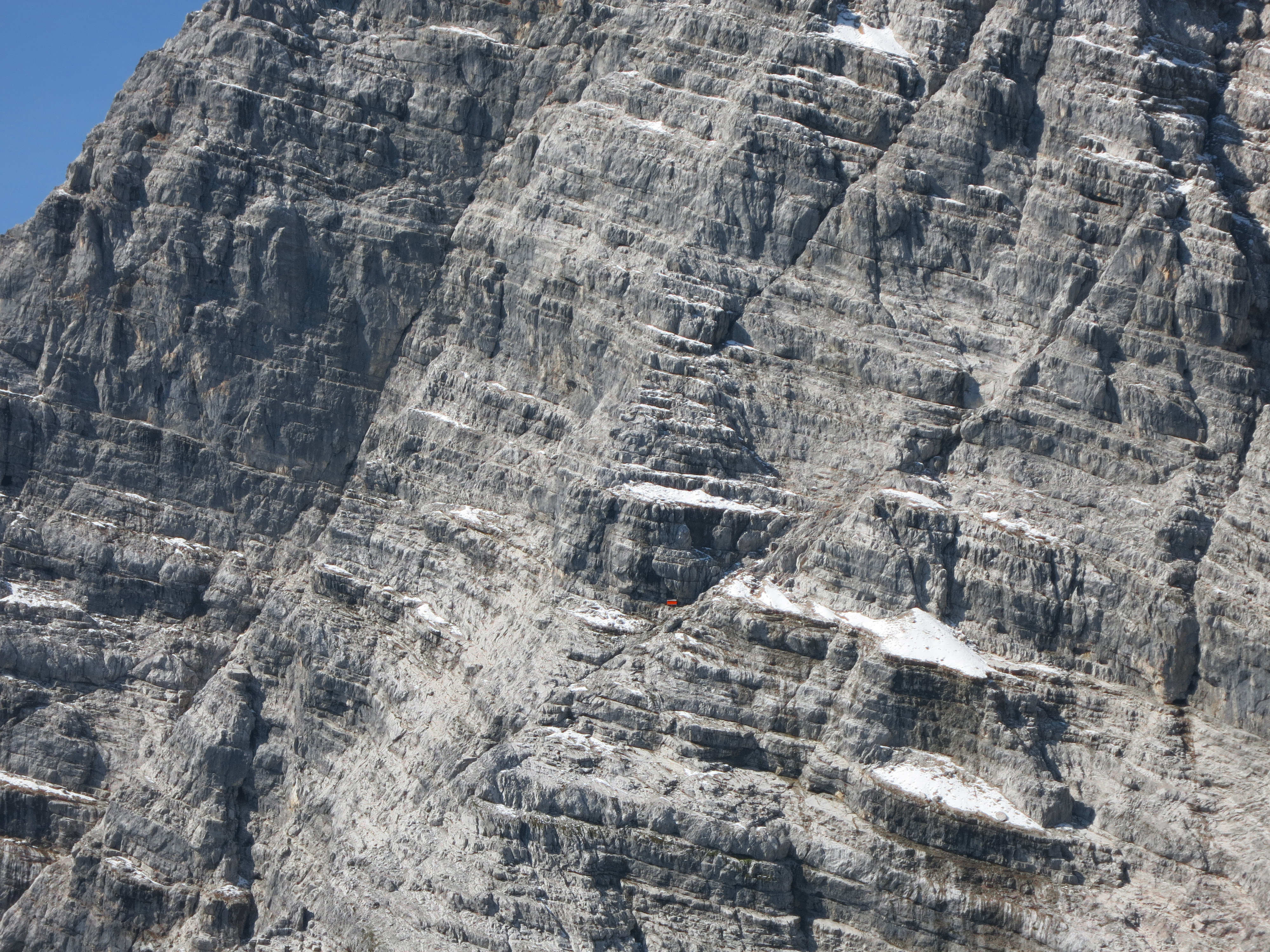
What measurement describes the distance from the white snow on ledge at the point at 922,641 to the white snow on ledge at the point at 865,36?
1115 inches

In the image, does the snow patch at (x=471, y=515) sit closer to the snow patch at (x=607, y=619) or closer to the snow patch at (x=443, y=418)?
the snow patch at (x=443, y=418)

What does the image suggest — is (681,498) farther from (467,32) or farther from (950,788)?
(467,32)

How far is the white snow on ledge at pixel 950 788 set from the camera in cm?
5594

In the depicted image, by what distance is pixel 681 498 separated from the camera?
6394cm

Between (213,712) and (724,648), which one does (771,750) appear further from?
(213,712)

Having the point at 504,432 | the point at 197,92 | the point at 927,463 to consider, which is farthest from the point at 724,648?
the point at 197,92

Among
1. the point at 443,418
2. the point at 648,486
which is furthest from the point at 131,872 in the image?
the point at 648,486

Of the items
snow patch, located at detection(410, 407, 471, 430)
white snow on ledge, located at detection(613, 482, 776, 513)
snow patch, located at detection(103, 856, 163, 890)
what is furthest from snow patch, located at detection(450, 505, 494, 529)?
snow patch, located at detection(103, 856, 163, 890)

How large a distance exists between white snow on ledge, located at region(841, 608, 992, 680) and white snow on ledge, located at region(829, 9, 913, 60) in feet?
92.9

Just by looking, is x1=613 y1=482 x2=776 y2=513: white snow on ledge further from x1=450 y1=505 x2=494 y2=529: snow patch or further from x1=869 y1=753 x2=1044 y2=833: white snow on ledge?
x1=869 y1=753 x2=1044 y2=833: white snow on ledge

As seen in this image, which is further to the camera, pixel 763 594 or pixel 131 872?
pixel 131 872

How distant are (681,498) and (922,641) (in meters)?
11.9

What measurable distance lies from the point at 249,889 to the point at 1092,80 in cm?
5327

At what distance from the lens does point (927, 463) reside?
213 feet
